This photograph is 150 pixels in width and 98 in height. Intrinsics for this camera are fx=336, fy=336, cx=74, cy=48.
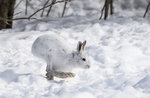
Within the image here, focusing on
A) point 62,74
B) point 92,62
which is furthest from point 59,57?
point 92,62

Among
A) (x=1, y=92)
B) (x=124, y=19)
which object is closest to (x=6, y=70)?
(x=1, y=92)

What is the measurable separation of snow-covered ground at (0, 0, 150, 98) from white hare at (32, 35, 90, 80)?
13 cm

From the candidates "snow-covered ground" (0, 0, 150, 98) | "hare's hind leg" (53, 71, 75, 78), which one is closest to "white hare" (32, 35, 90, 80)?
"hare's hind leg" (53, 71, 75, 78)

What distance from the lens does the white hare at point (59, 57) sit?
14.7 ft

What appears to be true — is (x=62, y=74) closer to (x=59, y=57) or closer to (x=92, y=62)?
(x=59, y=57)

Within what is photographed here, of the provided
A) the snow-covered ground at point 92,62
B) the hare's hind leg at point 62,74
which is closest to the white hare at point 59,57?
the hare's hind leg at point 62,74

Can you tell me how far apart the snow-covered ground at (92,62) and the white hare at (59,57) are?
13cm

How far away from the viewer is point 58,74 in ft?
14.6

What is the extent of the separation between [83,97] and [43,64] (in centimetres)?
166

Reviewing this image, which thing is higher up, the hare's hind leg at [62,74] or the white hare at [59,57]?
the white hare at [59,57]

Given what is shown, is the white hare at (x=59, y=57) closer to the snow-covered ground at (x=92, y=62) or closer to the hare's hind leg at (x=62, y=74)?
the hare's hind leg at (x=62, y=74)

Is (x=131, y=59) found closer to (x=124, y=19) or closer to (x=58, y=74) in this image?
(x=58, y=74)

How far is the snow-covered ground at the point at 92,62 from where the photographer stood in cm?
395

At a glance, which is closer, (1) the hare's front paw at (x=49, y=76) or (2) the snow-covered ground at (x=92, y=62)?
(2) the snow-covered ground at (x=92, y=62)
